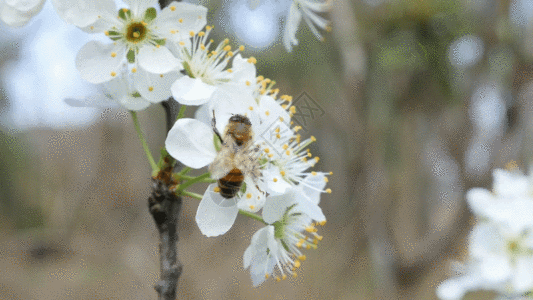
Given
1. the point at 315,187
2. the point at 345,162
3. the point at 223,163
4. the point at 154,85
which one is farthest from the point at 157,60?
the point at 345,162

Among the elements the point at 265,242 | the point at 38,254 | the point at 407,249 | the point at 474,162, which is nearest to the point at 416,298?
the point at 407,249

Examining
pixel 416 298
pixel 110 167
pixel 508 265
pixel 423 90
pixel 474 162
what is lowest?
pixel 110 167

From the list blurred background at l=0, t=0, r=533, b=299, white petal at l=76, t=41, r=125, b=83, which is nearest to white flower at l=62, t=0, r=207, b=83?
white petal at l=76, t=41, r=125, b=83

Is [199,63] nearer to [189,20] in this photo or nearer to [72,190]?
[189,20]

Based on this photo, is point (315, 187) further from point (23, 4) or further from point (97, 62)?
point (23, 4)

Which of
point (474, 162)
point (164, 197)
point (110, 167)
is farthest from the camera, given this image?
point (110, 167)

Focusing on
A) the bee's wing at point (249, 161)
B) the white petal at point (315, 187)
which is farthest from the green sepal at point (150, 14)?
the white petal at point (315, 187)

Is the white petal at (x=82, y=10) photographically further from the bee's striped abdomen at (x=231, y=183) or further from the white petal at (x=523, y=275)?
the white petal at (x=523, y=275)
